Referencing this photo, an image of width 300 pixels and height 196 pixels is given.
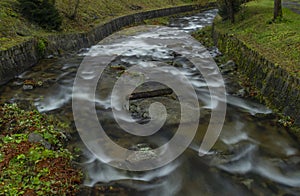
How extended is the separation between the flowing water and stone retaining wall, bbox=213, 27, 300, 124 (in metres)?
0.49

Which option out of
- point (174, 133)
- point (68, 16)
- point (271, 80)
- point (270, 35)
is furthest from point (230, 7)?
point (174, 133)

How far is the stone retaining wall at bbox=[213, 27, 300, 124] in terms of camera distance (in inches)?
316

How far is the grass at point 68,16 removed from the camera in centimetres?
1260

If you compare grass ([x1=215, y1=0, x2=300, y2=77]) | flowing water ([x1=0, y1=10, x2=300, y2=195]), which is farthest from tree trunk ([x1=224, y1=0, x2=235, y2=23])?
flowing water ([x1=0, y1=10, x2=300, y2=195])

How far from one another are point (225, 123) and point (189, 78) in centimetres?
411

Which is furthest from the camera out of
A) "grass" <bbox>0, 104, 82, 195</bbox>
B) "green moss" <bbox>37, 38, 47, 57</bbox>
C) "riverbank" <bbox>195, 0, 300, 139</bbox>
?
"green moss" <bbox>37, 38, 47, 57</bbox>

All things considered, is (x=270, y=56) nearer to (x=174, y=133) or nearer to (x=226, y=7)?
(x=174, y=133)

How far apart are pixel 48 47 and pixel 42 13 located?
2245mm

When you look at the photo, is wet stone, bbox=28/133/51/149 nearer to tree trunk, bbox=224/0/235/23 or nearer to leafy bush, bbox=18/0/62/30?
leafy bush, bbox=18/0/62/30

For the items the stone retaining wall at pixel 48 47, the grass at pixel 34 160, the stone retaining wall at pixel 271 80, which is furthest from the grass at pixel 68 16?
the stone retaining wall at pixel 271 80

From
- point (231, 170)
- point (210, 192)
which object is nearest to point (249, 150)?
point (231, 170)

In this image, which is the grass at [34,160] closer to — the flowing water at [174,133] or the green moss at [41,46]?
the flowing water at [174,133]

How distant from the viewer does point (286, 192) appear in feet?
18.8

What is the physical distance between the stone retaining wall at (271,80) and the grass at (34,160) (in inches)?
243
